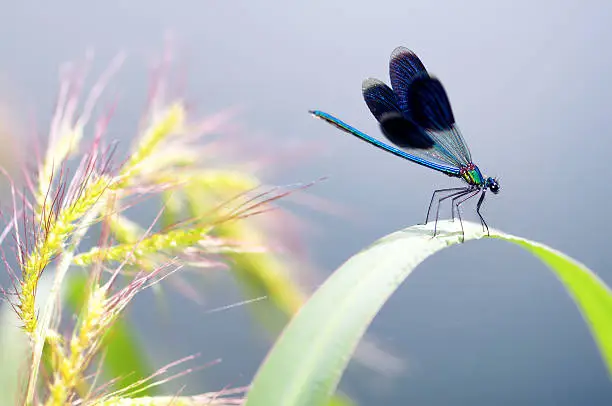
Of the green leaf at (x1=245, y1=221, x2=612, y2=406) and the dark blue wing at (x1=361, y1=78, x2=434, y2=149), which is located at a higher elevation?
the dark blue wing at (x1=361, y1=78, x2=434, y2=149)

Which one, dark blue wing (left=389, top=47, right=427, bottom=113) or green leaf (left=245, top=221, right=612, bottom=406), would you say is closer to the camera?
green leaf (left=245, top=221, right=612, bottom=406)

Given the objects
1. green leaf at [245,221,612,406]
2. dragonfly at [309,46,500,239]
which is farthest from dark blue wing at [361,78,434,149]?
green leaf at [245,221,612,406]

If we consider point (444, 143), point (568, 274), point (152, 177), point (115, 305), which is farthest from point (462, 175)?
point (115, 305)

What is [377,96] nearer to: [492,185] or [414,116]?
[414,116]

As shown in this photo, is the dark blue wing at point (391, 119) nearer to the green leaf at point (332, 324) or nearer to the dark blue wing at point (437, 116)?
the dark blue wing at point (437, 116)

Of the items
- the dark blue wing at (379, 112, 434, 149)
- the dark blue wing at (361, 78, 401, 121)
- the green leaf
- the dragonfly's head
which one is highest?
the dark blue wing at (361, 78, 401, 121)

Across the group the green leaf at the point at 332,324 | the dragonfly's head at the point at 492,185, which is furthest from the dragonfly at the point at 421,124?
the green leaf at the point at 332,324

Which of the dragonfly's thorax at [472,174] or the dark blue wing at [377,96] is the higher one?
the dark blue wing at [377,96]

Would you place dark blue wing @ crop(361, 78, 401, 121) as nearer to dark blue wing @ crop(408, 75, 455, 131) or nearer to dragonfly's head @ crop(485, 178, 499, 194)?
dark blue wing @ crop(408, 75, 455, 131)
